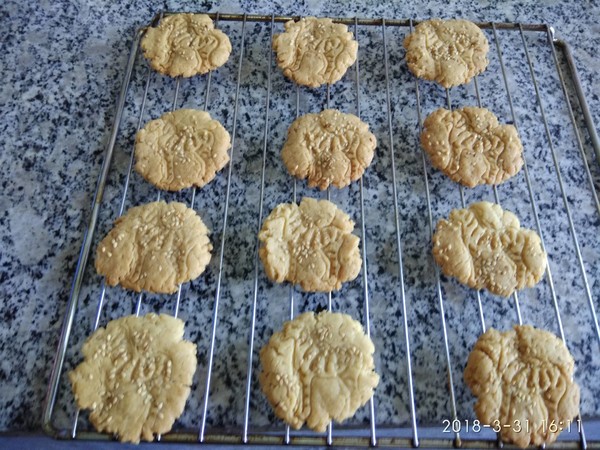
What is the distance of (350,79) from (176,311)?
41.6 inches

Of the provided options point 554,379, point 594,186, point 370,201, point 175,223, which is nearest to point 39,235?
point 175,223

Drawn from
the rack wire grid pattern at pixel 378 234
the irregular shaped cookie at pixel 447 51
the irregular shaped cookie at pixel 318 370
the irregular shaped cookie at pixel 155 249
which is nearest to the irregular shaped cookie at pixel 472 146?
the rack wire grid pattern at pixel 378 234

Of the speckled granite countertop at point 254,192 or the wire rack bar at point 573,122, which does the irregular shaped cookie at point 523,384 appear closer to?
the speckled granite countertop at point 254,192

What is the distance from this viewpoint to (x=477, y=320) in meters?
1.45

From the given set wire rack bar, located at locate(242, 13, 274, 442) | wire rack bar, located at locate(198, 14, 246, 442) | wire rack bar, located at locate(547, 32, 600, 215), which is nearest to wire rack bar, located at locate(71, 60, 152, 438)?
wire rack bar, located at locate(198, 14, 246, 442)

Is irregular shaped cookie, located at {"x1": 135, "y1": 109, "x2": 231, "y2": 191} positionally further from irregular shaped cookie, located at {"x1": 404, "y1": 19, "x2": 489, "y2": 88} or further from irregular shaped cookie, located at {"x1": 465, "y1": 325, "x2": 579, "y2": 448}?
irregular shaped cookie, located at {"x1": 465, "y1": 325, "x2": 579, "y2": 448}

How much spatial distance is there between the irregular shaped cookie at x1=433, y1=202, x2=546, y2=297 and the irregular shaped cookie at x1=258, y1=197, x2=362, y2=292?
0.27 metres

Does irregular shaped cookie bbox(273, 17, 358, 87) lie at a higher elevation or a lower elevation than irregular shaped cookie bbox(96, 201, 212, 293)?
higher

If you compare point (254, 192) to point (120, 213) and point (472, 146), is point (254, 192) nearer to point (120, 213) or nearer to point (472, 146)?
point (120, 213)

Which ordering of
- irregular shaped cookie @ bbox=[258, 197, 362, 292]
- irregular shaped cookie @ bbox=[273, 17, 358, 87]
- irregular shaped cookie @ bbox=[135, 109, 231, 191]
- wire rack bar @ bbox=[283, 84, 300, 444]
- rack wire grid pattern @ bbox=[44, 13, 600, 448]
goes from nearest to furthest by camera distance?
wire rack bar @ bbox=[283, 84, 300, 444]
rack wire grid pattern @ bbox=[44, 13, 600, 448]
irregular shaped cookie @ bbox=[258, 197, 362, 292]
irregular shaped cookie @ bbox=[135, 109, 231, 191]
irregular shaped cookie @ bbox=[273, 17, 358, 87]

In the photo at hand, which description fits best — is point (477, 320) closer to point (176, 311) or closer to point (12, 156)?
point (176, 311)

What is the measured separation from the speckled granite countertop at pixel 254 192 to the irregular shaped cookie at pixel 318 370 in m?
0.09

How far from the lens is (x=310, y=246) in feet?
4.88

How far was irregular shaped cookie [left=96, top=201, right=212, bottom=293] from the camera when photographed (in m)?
1.45
